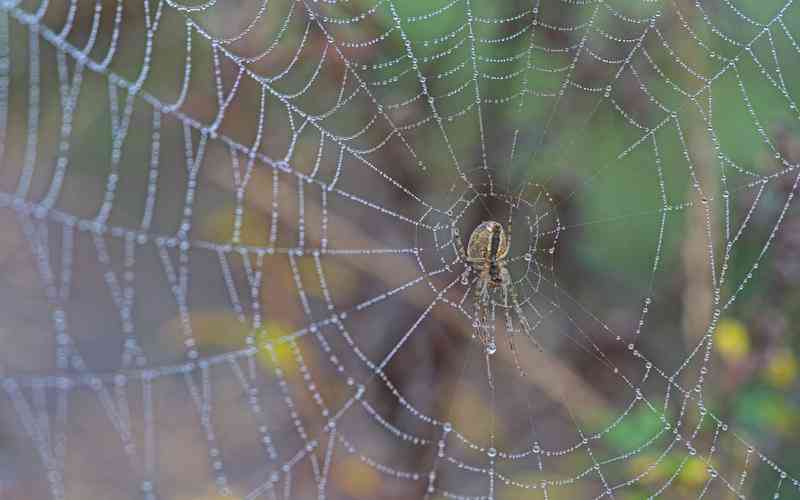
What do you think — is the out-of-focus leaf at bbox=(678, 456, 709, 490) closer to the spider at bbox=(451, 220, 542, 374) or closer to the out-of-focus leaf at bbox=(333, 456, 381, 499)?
the spider at bbox=(451, 220, 542, 374)

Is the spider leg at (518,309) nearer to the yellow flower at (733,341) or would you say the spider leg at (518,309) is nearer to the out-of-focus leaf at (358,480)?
the yellow flower at (733,341)

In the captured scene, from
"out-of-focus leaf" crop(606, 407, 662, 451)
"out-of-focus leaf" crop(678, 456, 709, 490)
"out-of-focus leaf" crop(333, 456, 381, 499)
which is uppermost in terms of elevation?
"out-of-focus leaf" crop(606, 407, 662, 451)

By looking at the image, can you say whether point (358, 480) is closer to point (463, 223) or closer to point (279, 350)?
point (279, 350)

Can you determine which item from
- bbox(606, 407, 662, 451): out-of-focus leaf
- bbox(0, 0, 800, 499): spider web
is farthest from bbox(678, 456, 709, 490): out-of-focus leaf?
bbox(606, 407, 662, 451): out-of-focus leaf

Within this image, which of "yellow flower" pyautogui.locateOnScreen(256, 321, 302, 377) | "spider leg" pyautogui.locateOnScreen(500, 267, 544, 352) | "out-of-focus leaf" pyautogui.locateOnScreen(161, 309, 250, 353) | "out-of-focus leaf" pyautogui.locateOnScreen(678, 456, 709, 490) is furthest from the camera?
"out-of-focus leaf" pyautogui.locateOnScreen(161, 309, 250, 353)

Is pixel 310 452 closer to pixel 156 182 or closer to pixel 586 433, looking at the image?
pixel 586 433

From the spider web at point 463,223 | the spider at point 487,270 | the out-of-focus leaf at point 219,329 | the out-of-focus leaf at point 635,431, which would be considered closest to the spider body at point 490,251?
the spider at point 487,270
